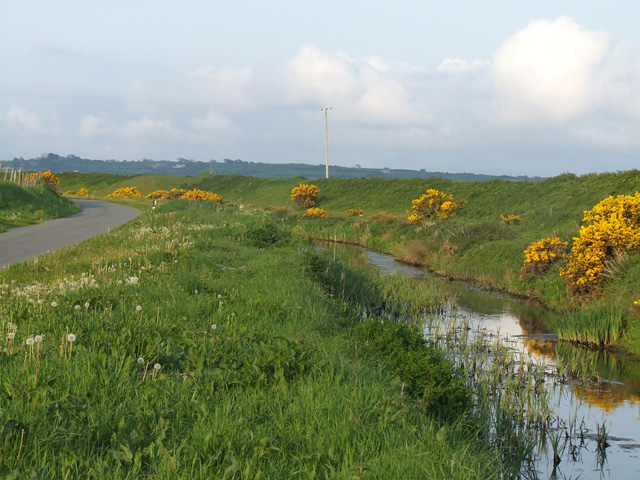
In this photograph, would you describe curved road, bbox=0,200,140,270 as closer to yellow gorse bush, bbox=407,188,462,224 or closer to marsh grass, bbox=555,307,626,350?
marsh grass, bbox=555,307,626,350

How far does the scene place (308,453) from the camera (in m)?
4.48

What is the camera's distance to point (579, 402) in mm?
9633

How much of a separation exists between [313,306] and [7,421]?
6234 mm

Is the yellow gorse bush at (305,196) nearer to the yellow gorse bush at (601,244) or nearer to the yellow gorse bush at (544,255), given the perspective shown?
the yellow gorse bush at (544,255)

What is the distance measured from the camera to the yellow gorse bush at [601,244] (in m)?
15.8

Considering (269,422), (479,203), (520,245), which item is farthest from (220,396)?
(479,203)

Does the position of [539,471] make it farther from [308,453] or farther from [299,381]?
[308,453]

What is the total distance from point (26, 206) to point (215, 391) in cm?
2778

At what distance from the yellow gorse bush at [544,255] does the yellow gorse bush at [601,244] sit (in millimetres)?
2385

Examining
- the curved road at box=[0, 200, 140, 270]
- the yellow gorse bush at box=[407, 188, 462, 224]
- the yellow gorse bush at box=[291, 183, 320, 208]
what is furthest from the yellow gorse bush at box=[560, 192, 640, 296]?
the yellow gorse bush at box=[291, 183, 320, 208]

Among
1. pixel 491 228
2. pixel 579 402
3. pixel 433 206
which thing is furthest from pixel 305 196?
pixel 579 402

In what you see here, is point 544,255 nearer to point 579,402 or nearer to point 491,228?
point 491,228

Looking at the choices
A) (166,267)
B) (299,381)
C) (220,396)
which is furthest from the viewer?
(166,267)

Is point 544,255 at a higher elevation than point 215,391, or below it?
below
